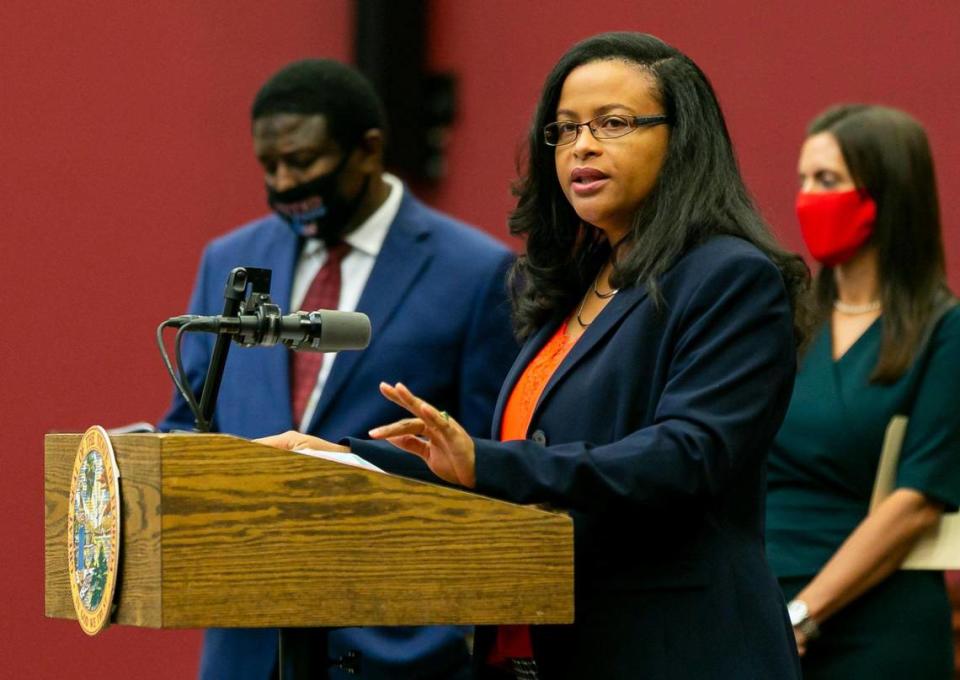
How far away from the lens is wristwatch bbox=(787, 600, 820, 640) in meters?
3.66

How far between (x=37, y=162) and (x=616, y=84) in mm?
4189

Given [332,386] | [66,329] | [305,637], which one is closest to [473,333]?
[332,386]

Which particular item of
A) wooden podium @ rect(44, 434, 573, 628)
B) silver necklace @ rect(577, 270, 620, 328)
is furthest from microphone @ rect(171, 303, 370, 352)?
silver necklace @ rect(577, 270, 620, 328)

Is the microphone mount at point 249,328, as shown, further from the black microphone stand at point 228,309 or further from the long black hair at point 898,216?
the long black hair at point 898,216

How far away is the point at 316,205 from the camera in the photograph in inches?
169

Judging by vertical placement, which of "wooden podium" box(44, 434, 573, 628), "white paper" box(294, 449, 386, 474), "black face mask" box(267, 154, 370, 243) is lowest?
"wooden podium" box(44, 434, 573, 628)

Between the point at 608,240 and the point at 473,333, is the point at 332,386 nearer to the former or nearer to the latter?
the point at 473,333

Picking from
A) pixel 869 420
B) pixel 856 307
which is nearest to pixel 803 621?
pixel 869 420

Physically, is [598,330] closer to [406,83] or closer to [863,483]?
[863,483]

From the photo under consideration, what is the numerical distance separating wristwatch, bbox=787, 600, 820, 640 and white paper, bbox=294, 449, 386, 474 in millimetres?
1372

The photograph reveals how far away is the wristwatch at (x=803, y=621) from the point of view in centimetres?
366

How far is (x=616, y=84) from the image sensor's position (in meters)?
2.82

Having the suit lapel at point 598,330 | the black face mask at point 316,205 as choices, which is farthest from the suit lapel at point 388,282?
the suit lapel at point 598,330

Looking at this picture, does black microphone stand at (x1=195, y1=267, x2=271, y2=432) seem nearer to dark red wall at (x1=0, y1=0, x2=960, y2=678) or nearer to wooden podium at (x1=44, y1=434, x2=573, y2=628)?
wooden podium at (x1=44, y1=434, x2=573, y2=628)
